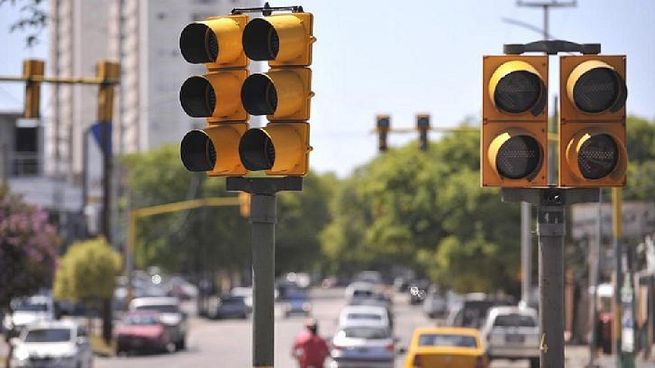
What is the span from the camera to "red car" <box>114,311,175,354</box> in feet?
161

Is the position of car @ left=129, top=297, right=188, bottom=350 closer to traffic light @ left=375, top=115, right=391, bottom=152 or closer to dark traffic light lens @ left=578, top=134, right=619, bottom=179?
traffic light @ left=375, top=115, right=391, bottom=152

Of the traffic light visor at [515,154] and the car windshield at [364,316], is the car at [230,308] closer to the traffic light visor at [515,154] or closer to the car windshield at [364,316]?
the car windshield at [364,316]

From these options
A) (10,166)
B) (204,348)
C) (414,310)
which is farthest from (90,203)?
(204,348)

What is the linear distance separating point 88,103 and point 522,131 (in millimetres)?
139595

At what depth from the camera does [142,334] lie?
49312mm

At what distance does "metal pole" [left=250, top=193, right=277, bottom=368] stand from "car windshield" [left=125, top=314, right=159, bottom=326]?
40.3 m

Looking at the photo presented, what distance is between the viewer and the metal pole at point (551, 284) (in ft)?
34.8

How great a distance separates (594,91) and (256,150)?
2.28m

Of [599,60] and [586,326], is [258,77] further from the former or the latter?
[586,326]

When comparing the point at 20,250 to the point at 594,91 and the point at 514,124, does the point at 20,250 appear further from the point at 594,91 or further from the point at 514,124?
the point at 594,91

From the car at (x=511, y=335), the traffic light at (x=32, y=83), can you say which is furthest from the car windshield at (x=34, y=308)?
the traffic light at (x=32, y=83)

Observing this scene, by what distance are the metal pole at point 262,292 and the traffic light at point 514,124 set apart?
1497mm

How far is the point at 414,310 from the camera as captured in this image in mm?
100812

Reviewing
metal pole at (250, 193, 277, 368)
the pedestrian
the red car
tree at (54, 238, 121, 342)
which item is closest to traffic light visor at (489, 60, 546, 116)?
metal pole at (250, 193, 277, 368)
